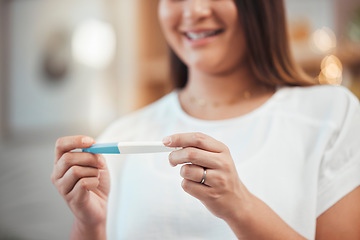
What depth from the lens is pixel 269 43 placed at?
2.08ft

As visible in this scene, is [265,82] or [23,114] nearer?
[265,82]

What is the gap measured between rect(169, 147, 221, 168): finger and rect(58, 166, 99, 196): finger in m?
0.12

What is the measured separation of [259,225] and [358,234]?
167mm

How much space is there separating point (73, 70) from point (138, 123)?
0.99 meters

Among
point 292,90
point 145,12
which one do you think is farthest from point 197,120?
point 145,12

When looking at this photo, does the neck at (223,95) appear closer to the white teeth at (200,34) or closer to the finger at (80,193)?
the white teeth at (200,34)

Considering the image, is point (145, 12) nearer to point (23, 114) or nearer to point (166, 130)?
point (23, 114)

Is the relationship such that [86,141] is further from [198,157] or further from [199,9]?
[199,9]

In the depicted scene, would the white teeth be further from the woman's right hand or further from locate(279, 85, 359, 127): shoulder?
the woman's right hand

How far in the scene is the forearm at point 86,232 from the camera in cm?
52

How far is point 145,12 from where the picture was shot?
1468 mm

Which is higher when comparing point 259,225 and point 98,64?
point 98,64

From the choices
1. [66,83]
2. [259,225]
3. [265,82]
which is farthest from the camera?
[66,83]

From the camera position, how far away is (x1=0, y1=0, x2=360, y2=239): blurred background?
1.18m
